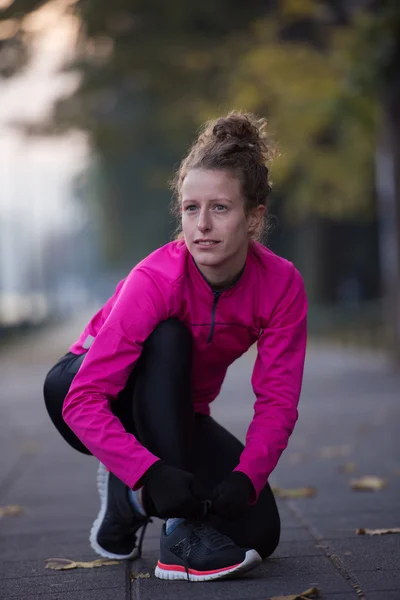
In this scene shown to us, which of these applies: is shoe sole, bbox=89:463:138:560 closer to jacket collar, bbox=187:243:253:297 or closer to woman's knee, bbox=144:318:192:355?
woman's knee, bbox=144:318:192:355

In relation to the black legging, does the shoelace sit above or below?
below

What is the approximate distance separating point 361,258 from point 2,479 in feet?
94.7

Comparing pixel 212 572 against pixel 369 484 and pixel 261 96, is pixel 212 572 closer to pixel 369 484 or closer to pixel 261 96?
pixel 369 484

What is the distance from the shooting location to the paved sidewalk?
10.8ft

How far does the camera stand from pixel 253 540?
11.8 feet

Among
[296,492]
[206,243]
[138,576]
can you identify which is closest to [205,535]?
[138,576]

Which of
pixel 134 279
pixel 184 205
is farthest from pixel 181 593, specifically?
pixel 184 205

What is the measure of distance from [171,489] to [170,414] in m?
0.29

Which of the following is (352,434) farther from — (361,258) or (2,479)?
(361,258)

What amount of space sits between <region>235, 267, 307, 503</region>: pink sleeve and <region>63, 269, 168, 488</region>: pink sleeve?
0.39 metres

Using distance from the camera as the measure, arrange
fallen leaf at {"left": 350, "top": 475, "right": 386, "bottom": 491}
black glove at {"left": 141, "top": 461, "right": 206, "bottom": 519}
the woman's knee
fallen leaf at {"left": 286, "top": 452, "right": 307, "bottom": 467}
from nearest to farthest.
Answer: black glove at {"left": 141, "top": 461, "right": 206, "bottom": 519} < the woman's knee < fallen leaf at {"left": 350, "top": 475, "right": 386, "bottom": 491} < fallen leaf at {"left": 286, "top": 452, "right": 307, "bottom": 467}

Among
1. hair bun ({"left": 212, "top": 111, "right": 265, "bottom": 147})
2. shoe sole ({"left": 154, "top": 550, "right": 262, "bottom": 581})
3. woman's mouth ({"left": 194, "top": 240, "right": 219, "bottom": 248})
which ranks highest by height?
hair bun ({"left": 212, "top": 111, "right": 265, "bottom": 147})

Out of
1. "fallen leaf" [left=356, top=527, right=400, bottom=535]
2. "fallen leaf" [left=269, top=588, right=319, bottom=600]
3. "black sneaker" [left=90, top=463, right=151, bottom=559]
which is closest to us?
"fallen leaf" [left=269, top=588, right=319, bottom=600]

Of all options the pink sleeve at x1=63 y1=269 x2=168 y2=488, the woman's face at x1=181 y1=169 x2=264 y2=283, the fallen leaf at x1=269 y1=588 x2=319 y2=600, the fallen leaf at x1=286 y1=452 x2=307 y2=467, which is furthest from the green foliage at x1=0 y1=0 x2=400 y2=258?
the fallen leaf at x1=269 y1=588 x2=319 y2=600
